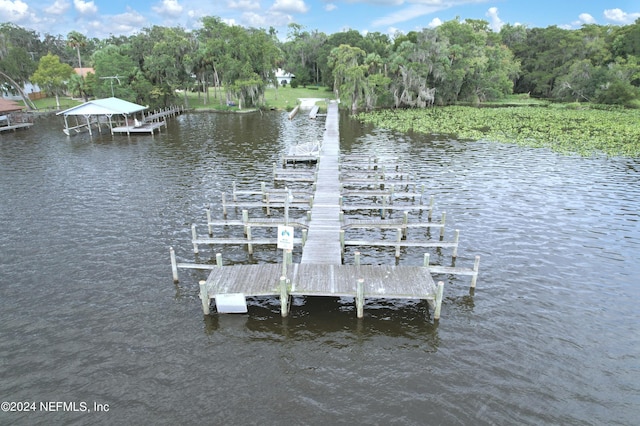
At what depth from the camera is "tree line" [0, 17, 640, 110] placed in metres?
65.5

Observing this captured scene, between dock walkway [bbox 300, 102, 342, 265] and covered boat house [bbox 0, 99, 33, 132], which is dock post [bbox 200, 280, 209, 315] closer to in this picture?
dock walkway [bbox 300, 102, 342, 265]

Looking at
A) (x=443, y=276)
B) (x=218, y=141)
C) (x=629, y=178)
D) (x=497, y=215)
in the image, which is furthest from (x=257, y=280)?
(x=218, y=141)

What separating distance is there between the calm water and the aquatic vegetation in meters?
18.1

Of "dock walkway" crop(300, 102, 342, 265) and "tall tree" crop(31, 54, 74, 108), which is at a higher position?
"tall tree" crop(31, 54, 74, 108)

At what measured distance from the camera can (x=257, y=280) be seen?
1537 centimetres

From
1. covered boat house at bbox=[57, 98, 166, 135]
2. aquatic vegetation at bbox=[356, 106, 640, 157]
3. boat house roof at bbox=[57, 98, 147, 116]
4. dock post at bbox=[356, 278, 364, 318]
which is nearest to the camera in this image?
dock post at bbox=[356, 278, 364, 318]

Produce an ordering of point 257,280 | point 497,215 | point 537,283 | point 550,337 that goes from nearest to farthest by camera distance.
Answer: point 550,337
point 257,280
point 537,283
point 497,215

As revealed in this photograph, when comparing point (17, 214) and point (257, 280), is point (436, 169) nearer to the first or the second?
point (257, 280)

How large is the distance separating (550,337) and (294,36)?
119962 millimetres

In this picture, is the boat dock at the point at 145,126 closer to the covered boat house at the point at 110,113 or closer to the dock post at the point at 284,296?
the covered boat house at the point at 110,113

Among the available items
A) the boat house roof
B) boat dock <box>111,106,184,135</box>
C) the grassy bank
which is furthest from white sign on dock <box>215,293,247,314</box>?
the grassy bank

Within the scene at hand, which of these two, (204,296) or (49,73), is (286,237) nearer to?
(204,296)

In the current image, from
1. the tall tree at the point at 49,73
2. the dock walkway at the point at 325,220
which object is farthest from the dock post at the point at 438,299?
the tall tree at the point at 49,73

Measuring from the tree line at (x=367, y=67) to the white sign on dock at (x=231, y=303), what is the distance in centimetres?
5557
